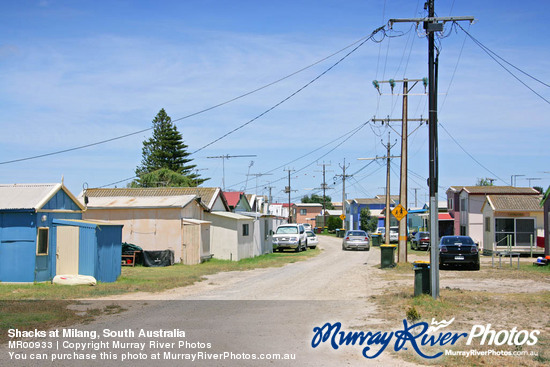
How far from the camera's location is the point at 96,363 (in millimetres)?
8234

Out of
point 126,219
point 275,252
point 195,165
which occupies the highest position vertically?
point 195,165

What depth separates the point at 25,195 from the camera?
19.3 metres

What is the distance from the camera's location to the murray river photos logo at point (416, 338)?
9273mm

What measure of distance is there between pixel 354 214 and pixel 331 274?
76938 millimetres

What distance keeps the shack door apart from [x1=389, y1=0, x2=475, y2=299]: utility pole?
11.8 meters

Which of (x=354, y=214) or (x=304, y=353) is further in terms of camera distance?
(x=354, y=214)

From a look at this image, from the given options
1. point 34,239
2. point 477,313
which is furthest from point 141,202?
point 477,313

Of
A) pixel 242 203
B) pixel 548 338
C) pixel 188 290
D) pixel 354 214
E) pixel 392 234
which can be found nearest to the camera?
pixel 548 338

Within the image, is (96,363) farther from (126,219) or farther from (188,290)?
(126,219)

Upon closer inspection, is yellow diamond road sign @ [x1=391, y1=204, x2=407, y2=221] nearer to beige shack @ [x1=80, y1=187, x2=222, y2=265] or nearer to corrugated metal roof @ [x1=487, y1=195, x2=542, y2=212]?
beige shack @ [x1=80, y1=187, x2=222, y2=265]

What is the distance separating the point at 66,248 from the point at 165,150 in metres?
61.0

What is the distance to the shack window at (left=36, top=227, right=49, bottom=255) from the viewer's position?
1880 centimetres

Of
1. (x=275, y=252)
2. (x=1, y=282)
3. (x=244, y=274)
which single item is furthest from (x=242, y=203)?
(x=1, y=282)

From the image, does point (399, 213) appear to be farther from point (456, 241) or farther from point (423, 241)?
point (423, 241)
